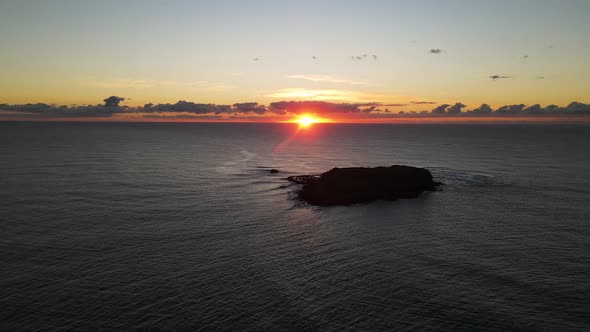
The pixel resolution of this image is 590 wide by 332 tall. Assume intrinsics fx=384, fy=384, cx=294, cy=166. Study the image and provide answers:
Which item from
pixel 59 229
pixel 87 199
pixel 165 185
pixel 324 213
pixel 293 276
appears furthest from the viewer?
pixel 165 185

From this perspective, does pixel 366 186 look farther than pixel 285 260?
Yes

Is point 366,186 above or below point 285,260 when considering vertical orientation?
above

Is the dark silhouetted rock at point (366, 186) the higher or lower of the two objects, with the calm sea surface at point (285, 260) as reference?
higher

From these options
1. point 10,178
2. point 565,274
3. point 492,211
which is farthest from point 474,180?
point 10,178

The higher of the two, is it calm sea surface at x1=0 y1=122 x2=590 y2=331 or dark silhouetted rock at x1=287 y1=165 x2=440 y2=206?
dark silhouetted rock at x1=287 y1=165 x2=440 y2=206

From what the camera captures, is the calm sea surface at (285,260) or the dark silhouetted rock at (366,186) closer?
A: the calm sea surface at (285,260)

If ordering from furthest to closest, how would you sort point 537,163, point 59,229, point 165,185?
point 537,163 < point 165,185 < point 59,229

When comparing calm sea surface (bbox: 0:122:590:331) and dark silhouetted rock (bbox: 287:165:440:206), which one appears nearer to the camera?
calm sea surface (bbox: 0:122:590:331)

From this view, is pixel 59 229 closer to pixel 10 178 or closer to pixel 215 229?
pixel 215 229
